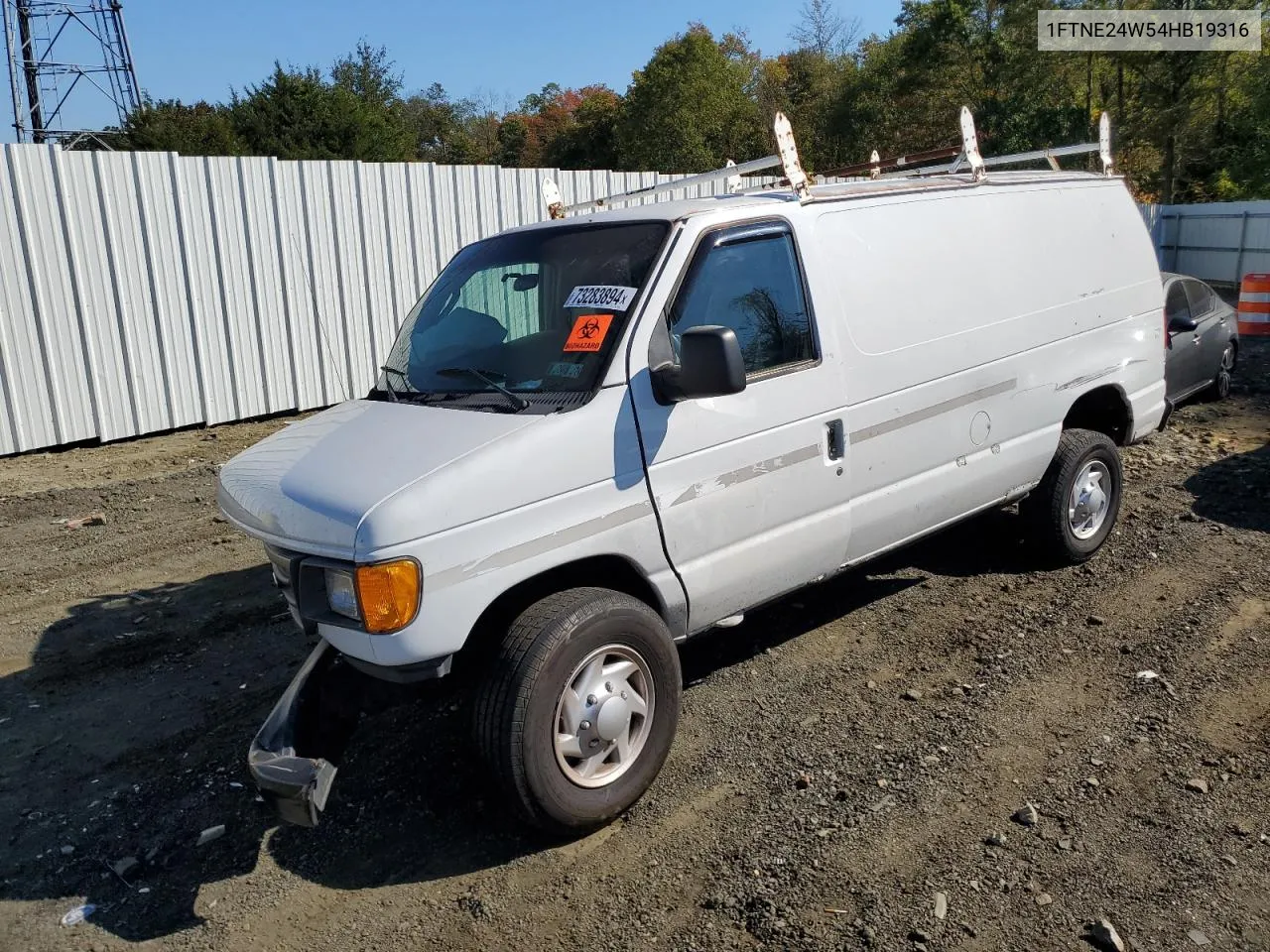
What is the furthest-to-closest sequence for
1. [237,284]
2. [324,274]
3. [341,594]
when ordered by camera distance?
1. [324,274]
2. [237,284]
3. [341,594]

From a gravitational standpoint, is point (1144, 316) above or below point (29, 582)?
above

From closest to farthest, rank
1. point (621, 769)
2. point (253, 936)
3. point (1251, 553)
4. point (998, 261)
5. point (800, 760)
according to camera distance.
Result: point (253, 936), point (621, 769), point (800, 760), point (998, 261), point (1251, 553)

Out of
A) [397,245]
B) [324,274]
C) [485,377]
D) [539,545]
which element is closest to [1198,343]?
[485,377]

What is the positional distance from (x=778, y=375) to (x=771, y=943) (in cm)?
218

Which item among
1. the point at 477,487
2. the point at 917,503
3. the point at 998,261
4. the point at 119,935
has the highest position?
the point at 998,261

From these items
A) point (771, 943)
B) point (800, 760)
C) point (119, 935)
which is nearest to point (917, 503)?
point (800, 760)

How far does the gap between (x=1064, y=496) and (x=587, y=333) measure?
130 inches

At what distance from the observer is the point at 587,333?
3.86 meters

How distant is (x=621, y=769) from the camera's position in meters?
3.72

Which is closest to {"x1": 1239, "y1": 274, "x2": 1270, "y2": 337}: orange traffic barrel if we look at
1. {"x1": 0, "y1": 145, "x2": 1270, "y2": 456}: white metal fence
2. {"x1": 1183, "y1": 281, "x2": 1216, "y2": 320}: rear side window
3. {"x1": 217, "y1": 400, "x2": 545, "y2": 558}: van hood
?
{"x1": 1183, "y1": 281, "x2": 1216, "y2": 320}: rear side window

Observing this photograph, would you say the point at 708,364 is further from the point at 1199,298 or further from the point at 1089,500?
the point at 1199,298

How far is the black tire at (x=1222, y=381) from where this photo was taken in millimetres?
10695

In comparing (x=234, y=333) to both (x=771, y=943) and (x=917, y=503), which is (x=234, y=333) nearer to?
(x=917, y=503)

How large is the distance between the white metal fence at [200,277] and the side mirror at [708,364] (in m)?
7.07
